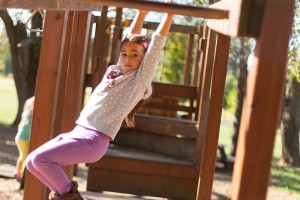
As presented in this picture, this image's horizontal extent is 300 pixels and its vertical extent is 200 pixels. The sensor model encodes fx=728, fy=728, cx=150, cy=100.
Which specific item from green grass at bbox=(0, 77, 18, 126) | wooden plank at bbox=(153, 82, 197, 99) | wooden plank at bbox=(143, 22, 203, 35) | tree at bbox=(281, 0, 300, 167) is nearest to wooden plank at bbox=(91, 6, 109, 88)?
wooden plank at bbox=(143, 22, 203, 35)

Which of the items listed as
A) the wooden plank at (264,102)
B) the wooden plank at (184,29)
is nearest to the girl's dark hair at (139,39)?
the wooden plank at (264,102)

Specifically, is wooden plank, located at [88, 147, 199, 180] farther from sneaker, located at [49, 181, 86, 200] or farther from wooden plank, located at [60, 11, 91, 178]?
sneaker, located at [49, 181, 86, 200]

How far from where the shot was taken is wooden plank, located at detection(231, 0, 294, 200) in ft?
9.57

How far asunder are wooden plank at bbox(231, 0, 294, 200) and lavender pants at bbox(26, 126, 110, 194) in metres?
1.63

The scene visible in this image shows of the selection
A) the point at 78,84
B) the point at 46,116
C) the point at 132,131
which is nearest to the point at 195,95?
the point at 132,131

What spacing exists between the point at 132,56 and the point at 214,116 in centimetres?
95

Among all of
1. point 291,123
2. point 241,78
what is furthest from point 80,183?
point 241,78

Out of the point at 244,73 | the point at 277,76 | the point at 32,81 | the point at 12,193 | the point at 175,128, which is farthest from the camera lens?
the point at 244,73

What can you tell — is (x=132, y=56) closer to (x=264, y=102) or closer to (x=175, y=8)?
(x=175, y=8)

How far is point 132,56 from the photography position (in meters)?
4.75

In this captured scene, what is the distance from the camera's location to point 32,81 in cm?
1645

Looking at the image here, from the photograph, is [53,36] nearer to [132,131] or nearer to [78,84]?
[78,84]

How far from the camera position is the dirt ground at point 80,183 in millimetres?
8922

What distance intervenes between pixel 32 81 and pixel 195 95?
21.0ft
